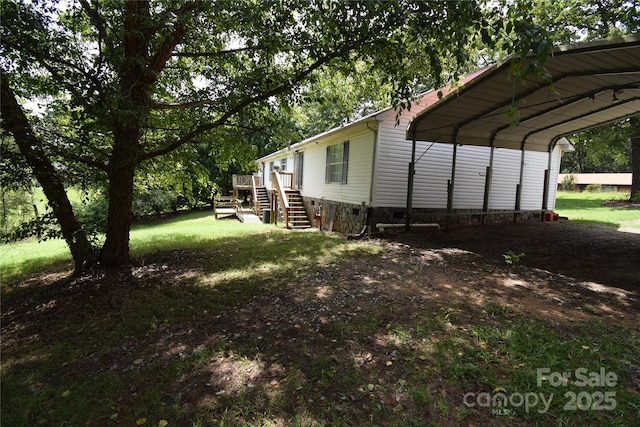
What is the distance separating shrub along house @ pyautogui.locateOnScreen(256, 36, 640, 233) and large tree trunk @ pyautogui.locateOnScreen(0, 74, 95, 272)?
14.7 ft

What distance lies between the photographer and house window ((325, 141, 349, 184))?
10.8 meters

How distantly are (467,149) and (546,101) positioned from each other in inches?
130

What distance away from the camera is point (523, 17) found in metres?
3.19

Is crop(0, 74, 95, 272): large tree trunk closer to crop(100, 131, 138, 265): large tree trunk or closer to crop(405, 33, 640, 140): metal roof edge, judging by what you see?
crop(100, 131, 138, 265): large tree trunk

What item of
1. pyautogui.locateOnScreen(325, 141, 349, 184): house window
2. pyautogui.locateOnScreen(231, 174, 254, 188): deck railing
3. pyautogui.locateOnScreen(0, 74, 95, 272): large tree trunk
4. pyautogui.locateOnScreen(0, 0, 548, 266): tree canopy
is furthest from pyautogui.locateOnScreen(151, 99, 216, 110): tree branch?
pyautogui.locateOnScreen(231, 174, 254, 188): deck railing

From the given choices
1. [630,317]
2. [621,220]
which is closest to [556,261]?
[630,317]

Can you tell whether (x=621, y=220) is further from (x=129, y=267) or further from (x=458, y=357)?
(x=129, y=267)

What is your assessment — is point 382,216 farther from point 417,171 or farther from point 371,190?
point 417,171

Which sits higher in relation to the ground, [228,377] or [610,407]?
[610,407]

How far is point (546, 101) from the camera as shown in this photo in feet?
23.5

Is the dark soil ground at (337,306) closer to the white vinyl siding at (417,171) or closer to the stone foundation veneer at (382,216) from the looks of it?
the stone foundation veneer at (382,216)

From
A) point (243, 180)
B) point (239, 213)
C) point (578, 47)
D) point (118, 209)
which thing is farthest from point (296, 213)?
point (578, 47)

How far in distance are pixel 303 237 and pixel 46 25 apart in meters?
6.97

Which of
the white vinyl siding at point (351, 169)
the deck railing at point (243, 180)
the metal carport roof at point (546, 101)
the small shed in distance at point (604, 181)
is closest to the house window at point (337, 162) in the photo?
the white vinyl siding at point (351, 169)
